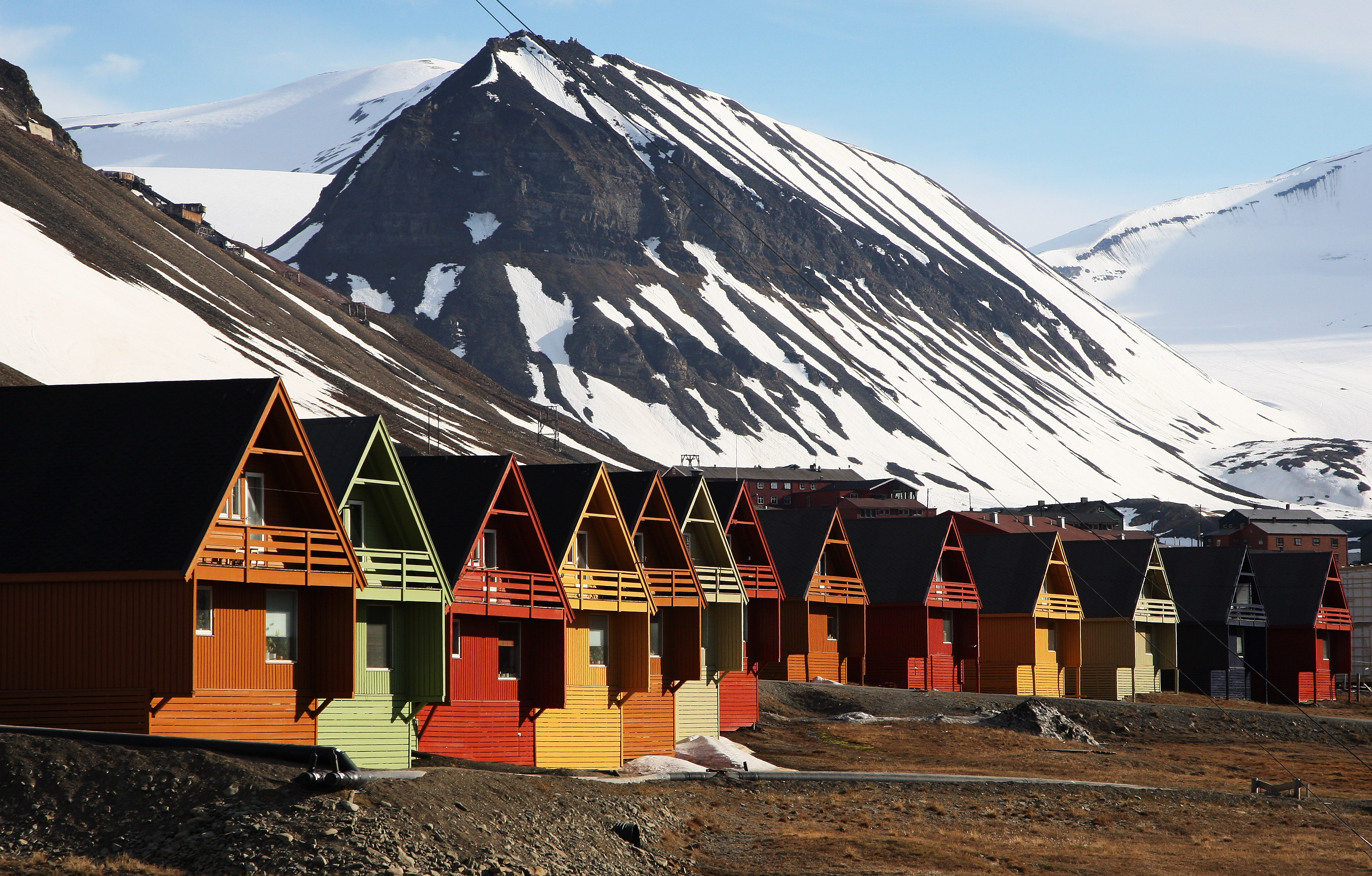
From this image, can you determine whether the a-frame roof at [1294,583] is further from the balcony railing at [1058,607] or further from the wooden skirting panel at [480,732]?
the wooden skirting panel at [480,732]

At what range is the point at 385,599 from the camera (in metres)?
31.9

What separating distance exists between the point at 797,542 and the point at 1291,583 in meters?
36.6

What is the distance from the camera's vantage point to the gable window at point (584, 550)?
3975cm

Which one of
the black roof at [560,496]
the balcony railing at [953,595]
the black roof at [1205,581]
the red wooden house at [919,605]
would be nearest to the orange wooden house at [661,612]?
the black roof at [560,496]

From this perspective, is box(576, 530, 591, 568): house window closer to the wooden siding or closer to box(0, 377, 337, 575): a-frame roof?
the wooden siding

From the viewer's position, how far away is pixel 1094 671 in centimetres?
7150

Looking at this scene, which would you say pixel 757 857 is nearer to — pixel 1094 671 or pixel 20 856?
pixel 20 856

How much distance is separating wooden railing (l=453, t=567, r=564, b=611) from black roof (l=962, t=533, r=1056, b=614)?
34194 millimetres

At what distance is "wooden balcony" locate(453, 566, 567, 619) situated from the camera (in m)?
34.8

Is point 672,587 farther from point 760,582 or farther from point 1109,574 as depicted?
point 1109,574

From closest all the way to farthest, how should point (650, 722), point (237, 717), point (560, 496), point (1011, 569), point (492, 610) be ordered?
point (237, 717) → point (492, 610) → point (560, 496) → point (650, 722) → point (1011, 569)

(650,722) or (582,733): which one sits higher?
(582,733)

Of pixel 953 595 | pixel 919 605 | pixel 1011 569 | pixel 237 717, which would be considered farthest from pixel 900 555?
A: pixel 237 717

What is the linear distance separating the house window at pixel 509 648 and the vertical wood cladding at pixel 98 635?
11.3 metres
